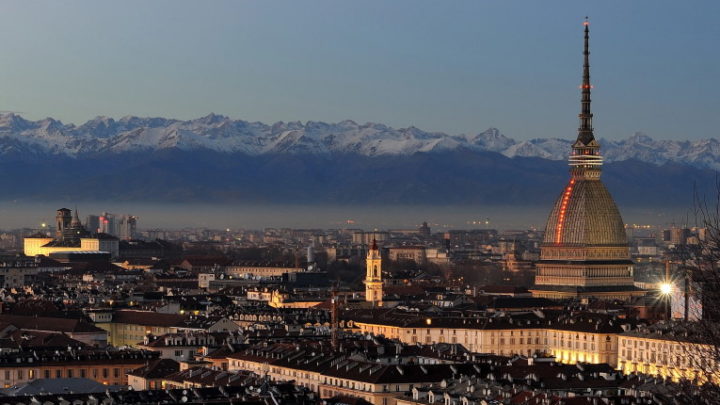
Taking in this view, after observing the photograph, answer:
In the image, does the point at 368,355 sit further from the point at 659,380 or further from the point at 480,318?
the point at 480,318

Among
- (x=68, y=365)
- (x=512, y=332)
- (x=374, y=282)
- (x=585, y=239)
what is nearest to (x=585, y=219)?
(x=585, y=239)

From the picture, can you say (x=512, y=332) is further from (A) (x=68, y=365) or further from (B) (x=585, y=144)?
(B) (x=585, y=144)

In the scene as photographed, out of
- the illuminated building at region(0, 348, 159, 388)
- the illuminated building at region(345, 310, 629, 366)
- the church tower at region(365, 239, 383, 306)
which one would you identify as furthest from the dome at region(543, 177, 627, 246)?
the illuminated building at region(0, 348, 159, 388)

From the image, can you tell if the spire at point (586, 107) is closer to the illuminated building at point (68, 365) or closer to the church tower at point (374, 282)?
the church tower at point (374, 282)

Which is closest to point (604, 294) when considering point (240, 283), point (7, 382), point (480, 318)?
point (240, 283)

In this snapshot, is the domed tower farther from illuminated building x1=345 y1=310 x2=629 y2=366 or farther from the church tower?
illuminated building x1=345 y1=310 x2=629 y2=366

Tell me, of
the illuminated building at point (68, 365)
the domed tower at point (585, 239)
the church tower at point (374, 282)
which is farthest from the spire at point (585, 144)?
the illuminated building at point (68, 365)

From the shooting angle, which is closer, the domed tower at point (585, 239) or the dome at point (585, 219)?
the domed tower at point (585, 239)
